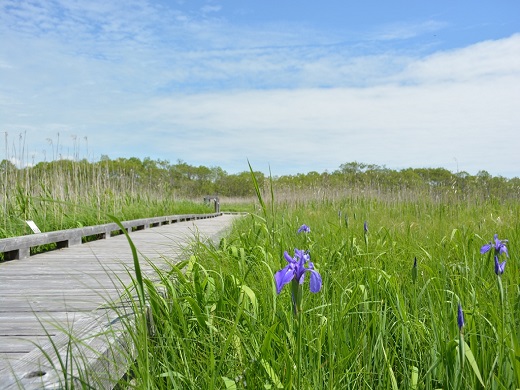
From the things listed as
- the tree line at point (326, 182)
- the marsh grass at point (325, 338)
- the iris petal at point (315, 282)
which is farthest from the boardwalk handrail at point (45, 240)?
the iris petal at point (315, 282)

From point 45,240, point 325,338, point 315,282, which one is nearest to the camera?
point 315,282

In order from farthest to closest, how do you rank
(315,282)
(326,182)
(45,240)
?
(326,182) → (45,240) → (315,282)

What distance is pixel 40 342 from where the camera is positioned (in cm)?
223

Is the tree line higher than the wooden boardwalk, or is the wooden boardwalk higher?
the tree line

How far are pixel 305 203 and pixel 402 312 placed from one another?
11045mm

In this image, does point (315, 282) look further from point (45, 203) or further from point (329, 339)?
point (45, 203)

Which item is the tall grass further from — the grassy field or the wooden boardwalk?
the grassy field

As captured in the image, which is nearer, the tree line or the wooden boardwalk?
the wooden boardwalk

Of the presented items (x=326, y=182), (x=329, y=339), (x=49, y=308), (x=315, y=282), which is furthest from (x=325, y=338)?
(x=326, y=182)

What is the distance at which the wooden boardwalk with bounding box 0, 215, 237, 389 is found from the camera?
1.66m

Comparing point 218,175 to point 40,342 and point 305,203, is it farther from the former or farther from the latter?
point 40,342

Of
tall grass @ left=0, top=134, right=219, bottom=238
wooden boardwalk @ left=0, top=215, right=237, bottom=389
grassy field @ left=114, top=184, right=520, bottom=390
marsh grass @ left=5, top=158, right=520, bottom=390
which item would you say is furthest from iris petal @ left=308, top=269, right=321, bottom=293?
tall grass @ left=0, top=134, right=219, bottom=238

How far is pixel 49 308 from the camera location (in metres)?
2.91

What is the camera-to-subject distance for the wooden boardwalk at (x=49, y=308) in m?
1.66
